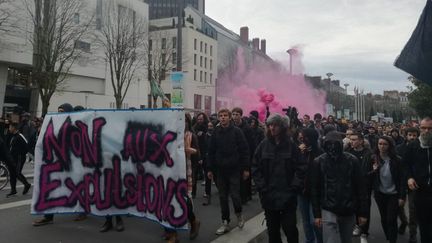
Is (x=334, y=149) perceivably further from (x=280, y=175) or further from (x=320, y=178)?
(x=280, y=175)

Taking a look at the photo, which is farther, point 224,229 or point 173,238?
point 224,229

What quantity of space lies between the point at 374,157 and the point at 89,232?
14.7 ft

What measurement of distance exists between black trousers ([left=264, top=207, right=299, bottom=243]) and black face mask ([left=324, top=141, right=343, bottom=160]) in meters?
0.81

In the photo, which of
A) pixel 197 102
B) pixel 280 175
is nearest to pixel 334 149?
pixel 280 175

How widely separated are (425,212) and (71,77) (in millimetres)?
37158

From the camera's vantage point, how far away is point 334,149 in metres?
4.73

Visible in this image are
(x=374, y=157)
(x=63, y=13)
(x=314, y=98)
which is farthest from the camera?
(x=314, y=98)

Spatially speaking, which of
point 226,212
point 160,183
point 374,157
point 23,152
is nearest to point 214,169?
point 226,212

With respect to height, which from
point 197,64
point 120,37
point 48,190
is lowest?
point 48,190

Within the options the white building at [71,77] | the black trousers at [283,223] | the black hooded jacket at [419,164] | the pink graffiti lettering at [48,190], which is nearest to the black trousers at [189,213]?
the black trousers at [283,223]

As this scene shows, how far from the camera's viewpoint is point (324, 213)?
483 cm

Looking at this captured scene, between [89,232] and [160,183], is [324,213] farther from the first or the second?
[89,232]

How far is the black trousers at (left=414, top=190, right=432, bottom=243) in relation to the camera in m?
5.39

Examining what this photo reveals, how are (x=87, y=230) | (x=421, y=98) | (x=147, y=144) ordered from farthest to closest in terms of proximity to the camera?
1. (x=421, y=98)
2. (x=87, y=230)
3. (x=147, y=144)
